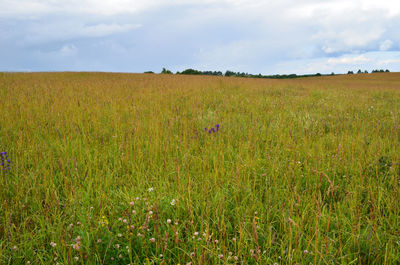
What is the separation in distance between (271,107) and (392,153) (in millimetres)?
3438

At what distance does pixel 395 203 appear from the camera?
1963 millimetres

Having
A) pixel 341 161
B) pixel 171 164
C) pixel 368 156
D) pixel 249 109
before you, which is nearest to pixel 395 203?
pixel 341 161

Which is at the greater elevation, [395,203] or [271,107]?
[271,107]

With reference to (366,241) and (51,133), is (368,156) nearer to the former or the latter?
(366,241)

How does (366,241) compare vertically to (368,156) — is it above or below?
below

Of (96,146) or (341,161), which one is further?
(96,146)

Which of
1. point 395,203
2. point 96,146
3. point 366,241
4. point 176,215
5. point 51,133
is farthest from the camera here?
point 51,133

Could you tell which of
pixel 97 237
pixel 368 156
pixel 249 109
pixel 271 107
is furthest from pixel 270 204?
pixel 271 107

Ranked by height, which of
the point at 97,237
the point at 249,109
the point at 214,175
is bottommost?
the point at 97,237

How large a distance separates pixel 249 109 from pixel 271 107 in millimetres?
755

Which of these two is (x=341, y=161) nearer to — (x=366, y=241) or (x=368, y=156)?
(x=368, y=156)

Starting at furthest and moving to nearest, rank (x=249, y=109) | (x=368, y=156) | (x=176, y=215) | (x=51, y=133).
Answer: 1. (x=249, y=109)
2. (x=51, y=133)
3. (x=368, y=156)
4. (x=176, y=215)

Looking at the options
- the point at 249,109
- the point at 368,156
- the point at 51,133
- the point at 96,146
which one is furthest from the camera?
the point at 249,109

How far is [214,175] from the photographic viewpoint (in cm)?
239
